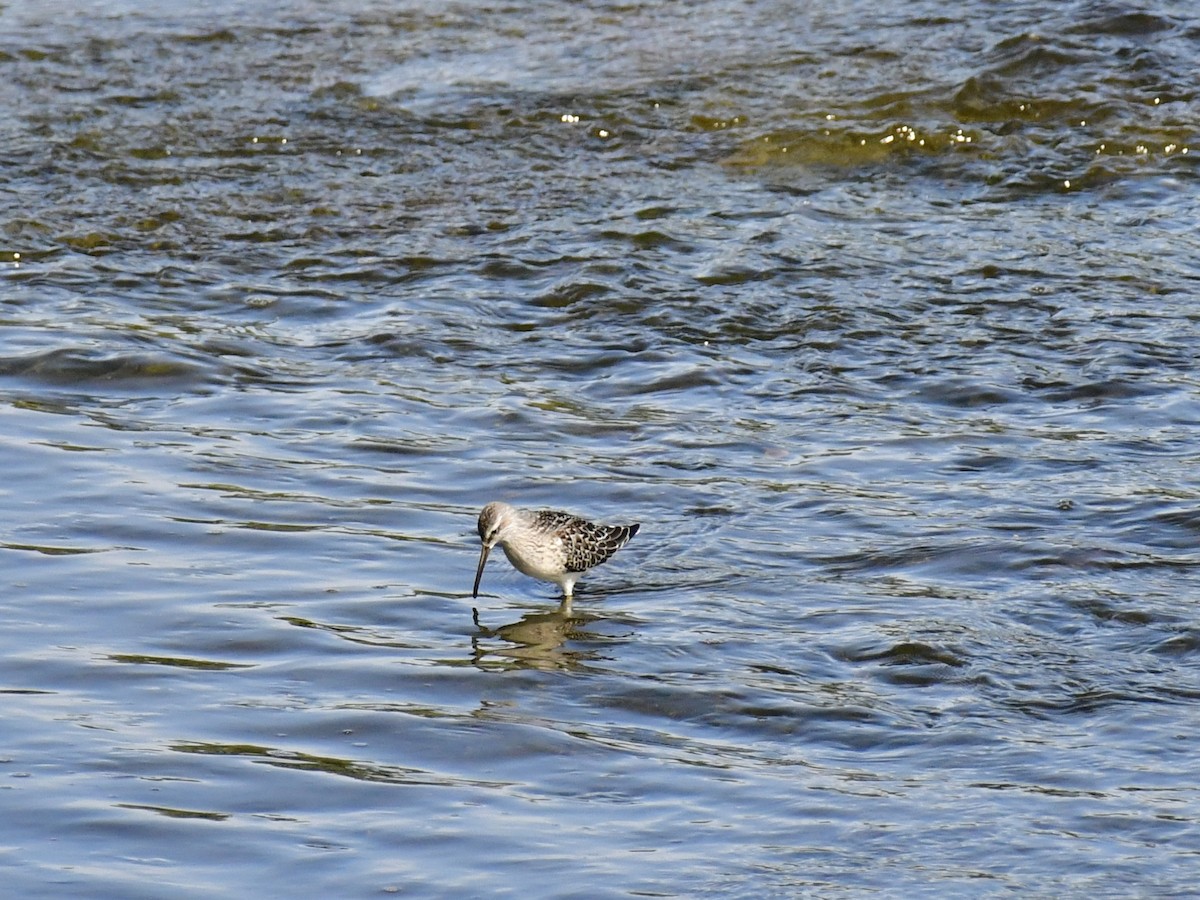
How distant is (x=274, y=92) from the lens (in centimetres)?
1478

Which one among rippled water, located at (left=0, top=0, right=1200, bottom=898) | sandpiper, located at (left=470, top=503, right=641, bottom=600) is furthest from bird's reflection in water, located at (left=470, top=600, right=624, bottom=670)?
sandpiper, located at (left=470, top=503, right=641, bottom=600)

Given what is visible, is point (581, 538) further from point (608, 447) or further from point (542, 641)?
point (608, 447)

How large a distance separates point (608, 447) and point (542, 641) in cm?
196

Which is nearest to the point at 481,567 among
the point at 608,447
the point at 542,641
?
the point at 542,641

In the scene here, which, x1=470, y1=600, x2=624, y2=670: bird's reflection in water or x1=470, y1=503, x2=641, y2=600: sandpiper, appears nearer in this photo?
x1=470, y1=600, x2=624, y2=670: bird's reflection in water

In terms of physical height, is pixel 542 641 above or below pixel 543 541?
below

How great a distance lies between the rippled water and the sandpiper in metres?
0.22

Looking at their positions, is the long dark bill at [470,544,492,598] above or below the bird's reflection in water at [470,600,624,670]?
above

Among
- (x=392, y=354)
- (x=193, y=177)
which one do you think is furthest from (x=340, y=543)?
(x=193, y=177)

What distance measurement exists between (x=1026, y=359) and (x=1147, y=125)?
395cm

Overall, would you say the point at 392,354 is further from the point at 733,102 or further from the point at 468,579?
the point at 733,102

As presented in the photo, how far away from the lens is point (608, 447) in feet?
30.3

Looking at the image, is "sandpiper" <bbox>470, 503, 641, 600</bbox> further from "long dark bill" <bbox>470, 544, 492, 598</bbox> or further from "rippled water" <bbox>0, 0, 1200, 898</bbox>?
"rippled water" <bbox>0, 0, 1200, 898</bbox>

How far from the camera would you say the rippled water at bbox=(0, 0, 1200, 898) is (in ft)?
19.2
